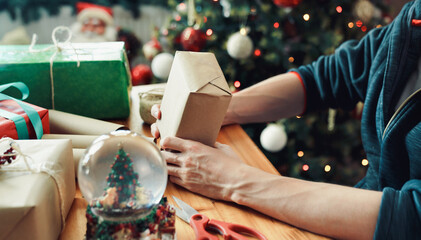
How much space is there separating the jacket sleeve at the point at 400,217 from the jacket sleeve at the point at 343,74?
0.48 m

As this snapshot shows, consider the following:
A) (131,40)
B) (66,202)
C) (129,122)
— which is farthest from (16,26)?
(66,202)

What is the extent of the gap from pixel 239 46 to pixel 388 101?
4.12 ft

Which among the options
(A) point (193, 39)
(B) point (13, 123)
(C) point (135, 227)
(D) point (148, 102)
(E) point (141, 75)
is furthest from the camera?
(E) point (141, 75)

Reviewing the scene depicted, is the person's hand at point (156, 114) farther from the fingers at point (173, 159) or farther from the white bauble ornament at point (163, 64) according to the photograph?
the white bauble ornament at point (163, 64)

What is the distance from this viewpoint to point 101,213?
1.78 ft

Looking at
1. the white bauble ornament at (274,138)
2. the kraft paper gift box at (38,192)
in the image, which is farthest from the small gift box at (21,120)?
the white bauble ornament at (274,138)

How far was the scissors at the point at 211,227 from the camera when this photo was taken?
0.63 metres

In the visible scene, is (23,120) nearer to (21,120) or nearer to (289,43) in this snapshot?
(21,120)

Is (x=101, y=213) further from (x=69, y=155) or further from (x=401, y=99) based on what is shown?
(x=401, y=99)

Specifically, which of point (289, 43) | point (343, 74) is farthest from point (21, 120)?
point (289, 43)

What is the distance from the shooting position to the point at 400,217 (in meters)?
0.65

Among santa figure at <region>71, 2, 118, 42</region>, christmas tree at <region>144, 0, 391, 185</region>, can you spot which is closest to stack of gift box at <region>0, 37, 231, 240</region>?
christmas tree at <region>144, 0, 391, 185</region>

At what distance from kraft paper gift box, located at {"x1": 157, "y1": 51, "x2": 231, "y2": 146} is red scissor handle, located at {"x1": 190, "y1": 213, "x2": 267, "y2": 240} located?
191 millimetres

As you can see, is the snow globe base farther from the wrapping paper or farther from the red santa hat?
the red santa hat
